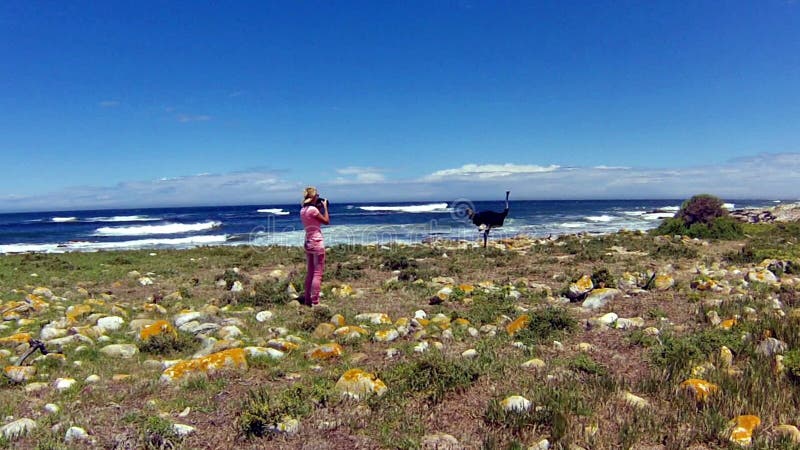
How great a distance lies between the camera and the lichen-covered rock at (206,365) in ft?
16.5

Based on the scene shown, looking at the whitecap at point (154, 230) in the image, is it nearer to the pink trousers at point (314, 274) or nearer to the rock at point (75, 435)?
the pink trousers at point (314, 274)

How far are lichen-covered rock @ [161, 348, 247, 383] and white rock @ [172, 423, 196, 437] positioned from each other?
47.1 inches

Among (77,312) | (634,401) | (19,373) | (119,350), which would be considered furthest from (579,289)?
(77,312)

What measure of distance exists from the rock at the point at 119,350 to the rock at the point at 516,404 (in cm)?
473

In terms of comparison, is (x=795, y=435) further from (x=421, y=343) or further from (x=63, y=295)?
(x=63, y=295)

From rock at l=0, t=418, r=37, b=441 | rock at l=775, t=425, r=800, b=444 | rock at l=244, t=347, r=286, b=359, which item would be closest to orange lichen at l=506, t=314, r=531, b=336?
rock at l=244, t=347, r=286, b=359

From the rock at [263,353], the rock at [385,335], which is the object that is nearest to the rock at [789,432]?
the rock at [385,335]

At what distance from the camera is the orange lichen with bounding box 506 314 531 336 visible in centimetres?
663

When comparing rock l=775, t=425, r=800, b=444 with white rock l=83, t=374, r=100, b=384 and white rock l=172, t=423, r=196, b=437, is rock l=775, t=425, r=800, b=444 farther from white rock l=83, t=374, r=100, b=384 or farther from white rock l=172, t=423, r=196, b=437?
white rock l=83, t=374, r=100, b=384

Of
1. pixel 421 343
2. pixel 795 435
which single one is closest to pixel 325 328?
pixel 421 343

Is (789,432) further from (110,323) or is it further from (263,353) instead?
(110,323)

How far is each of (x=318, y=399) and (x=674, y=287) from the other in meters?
7.92

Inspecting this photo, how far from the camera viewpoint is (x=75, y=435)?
12.3 feet

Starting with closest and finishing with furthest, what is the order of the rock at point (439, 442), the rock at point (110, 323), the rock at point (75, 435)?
the rock at point (439, 442), the rock at point (75, 435), the rock at point (110, 323)
